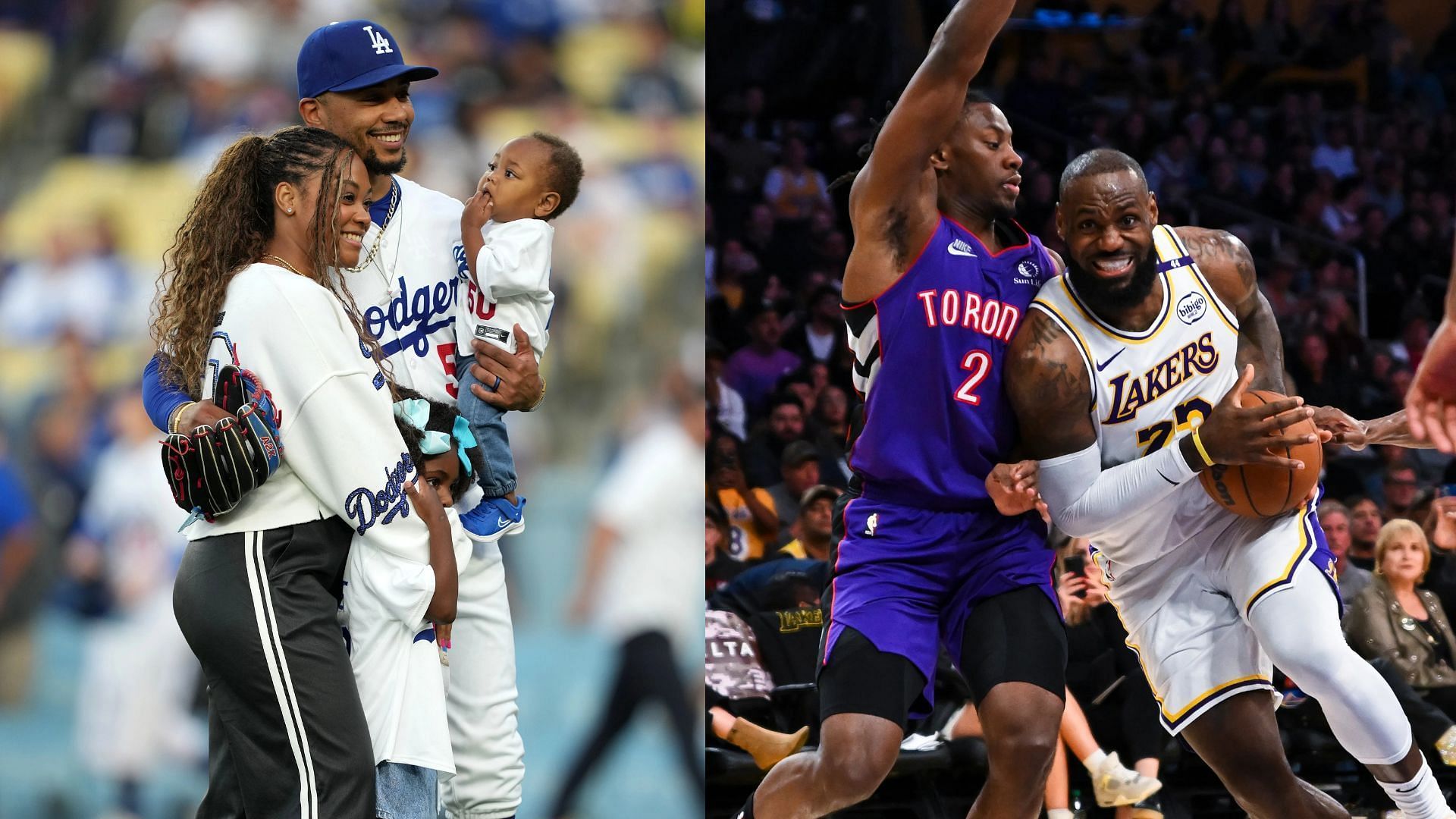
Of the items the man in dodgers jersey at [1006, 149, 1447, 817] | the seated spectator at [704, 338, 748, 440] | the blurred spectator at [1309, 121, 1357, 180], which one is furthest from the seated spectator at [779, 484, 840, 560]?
the blurred spectator at [1309, 121, 1357, 180]

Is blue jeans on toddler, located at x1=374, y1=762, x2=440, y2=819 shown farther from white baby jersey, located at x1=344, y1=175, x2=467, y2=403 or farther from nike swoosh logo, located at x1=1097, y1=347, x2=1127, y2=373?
nike swoosh logo, located at x1=1097, y1=347, x2=1127, y2=373

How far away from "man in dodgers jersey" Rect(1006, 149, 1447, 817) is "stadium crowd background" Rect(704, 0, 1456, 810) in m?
3.77

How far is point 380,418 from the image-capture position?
3.01m

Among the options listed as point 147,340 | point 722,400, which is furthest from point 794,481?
point 147,340

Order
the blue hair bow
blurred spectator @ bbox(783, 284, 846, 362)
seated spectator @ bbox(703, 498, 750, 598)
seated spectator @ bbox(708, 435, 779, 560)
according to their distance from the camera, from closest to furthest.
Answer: the blue hair bow → seated spectator @ bbox(703, 498, 750, 598) → seated spectator @ bbox(708, 435, 779, 560) → blurred spectator @ bbox(783, 284, 846, 362)

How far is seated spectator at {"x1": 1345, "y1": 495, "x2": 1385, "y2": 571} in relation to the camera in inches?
295

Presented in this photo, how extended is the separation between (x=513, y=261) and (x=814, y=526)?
11.9ft

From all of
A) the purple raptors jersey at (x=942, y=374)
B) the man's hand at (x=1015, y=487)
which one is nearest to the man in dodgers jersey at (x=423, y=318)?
the purple raptors jersey at (x=942, y=374)

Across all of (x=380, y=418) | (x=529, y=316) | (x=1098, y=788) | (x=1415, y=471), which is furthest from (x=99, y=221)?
(x=1415, y=471)

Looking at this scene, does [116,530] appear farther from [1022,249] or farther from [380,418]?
[1022,249]

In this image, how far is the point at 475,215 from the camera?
386 centimetres

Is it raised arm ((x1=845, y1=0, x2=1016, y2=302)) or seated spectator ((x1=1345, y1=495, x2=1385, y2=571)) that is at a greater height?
raised arm ((x1=845, y1=0, x2=1016, y2=302))

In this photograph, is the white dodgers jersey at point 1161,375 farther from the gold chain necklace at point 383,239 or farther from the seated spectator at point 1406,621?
the seated spectator at point 1406,621

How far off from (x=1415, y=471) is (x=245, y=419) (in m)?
7.32
